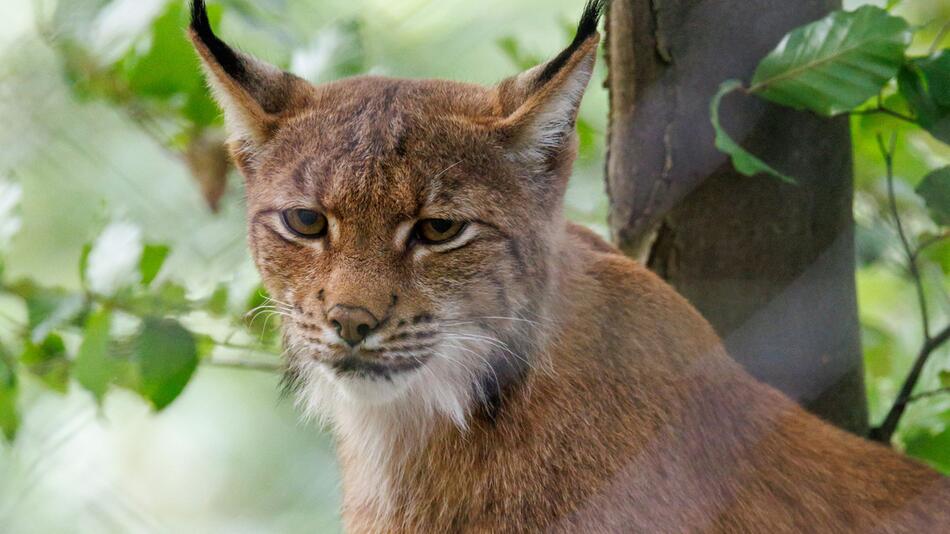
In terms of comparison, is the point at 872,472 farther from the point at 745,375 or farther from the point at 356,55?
the point at 356,55

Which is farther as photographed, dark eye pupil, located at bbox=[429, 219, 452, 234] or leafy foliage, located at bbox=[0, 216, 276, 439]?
leafy foliage, located at bbox=[0, 216, 276, 439]

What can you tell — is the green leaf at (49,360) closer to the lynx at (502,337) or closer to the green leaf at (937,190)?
the lynx at (502,337)

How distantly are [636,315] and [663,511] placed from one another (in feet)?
1.59

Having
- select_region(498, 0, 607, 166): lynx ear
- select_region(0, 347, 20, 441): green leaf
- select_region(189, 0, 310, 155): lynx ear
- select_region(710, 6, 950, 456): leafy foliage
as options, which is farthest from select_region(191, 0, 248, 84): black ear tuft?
select_region(0, 347, 20, 441): green leaf

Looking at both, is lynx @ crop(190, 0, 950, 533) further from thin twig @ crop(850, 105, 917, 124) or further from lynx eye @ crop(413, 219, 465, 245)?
thin twig @ crop(850, 105, 917, 124)

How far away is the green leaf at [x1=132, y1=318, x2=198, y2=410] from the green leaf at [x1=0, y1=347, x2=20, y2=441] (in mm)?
689

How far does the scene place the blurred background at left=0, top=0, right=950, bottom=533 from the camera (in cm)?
349

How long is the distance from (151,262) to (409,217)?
1063 mm

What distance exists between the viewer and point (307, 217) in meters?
2.61

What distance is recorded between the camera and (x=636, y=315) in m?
2.72

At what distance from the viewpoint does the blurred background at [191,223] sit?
11.5ft

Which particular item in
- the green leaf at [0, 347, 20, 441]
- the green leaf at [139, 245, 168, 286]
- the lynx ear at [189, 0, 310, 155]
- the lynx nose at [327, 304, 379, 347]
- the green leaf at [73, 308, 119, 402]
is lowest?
the green leaf at [0, 347, 20, 441]

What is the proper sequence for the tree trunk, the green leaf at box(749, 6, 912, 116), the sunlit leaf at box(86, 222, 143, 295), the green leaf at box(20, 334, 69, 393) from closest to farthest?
the green leaf at box(749, 6, 912, 116)
the tree trunk
the sunlit leaf at box(86, 222, 143, 295)
the green leaf at box(20, 334, 69, 393)


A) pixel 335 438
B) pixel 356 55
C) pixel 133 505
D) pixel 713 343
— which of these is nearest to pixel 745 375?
pixel 713 343
